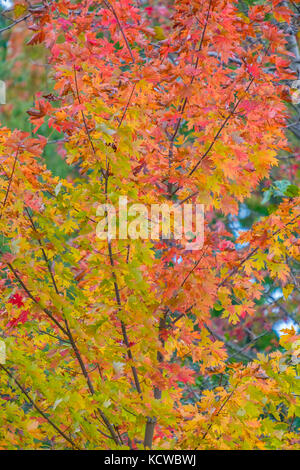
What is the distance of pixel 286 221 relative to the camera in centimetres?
285

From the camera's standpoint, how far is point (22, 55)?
239 inches

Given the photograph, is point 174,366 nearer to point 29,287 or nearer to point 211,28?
point 29,287

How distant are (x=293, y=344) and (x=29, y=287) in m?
1.28

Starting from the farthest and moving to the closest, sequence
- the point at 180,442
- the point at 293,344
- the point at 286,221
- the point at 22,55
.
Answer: the point at 22,55 < the point at 286,221 < the point at 180,442 < the point at 293,344

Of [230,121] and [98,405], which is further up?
[230,121]

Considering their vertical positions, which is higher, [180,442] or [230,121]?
[230,121]

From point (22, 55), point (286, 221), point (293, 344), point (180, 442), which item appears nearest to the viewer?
point (293, 344)

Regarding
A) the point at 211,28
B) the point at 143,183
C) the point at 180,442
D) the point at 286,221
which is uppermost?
the point at 211,28

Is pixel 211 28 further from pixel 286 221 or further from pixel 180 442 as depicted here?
pixel 180 442

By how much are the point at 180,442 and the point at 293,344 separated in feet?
2.49

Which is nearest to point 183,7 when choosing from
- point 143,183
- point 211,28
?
point 211,28
